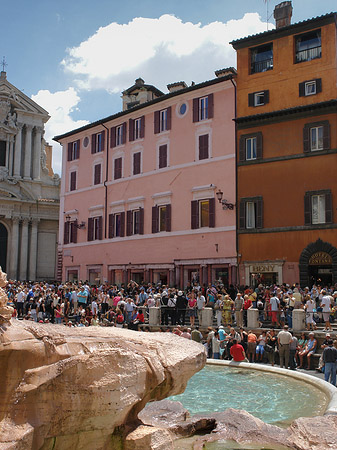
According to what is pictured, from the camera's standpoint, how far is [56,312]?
23.7 m

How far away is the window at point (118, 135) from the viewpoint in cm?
3597

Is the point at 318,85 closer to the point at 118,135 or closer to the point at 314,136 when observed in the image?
the point at 314,136

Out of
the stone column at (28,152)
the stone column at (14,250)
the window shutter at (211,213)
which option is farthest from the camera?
the stone column at (28,152)

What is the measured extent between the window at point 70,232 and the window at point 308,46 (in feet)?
65.2

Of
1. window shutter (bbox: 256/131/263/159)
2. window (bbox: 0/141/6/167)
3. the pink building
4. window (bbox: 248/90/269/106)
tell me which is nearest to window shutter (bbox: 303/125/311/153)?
window shutter (bbox: 256/131/263/159)

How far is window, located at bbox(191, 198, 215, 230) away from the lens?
2947 cm

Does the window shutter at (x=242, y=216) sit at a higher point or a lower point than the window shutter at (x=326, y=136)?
lower

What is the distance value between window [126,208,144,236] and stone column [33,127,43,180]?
1406 centimetres

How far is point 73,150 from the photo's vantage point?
39969mm

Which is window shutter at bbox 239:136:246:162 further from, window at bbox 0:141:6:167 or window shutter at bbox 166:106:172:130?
window at bbox 0:141:6:167

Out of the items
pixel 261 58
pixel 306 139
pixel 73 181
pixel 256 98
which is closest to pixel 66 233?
pixel 73 181

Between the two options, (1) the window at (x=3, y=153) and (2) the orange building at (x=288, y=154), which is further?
(1) the window at (x=3, y=153)

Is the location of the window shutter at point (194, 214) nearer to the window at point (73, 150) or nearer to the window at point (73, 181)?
the window at point (73, 181)

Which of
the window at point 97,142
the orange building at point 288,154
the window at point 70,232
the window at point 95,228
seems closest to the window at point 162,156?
the orange building at point 288,154
